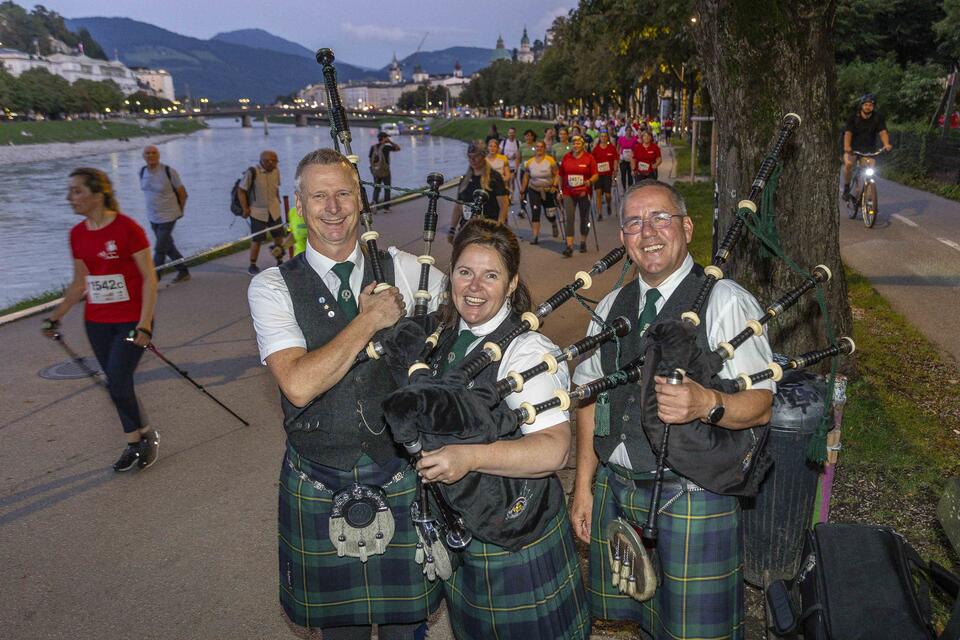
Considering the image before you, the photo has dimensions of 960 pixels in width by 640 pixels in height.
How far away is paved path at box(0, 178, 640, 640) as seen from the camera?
4043 millimetres

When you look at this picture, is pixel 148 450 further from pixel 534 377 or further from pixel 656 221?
pixel 656 221

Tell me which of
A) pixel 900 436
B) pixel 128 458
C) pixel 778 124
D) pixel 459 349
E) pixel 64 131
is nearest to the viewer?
pixel 459 349

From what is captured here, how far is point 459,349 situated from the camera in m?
2.59

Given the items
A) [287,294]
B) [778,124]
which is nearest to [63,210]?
[778,124]

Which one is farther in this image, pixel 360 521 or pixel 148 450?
pixel 148 450

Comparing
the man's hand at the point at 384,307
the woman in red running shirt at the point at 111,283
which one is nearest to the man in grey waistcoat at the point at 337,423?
the man's hand at the point at 384,307

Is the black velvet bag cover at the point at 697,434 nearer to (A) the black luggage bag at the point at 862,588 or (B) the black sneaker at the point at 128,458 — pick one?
(A) the black luggage bag at the point at 862,588

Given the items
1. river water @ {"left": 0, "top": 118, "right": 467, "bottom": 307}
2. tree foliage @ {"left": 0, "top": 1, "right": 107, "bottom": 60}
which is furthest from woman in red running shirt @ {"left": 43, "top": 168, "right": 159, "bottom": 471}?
tree foliage @ {"left": 0, "top": 1, "right": 107, "bottom": 60}

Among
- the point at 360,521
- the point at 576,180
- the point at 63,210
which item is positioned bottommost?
the point at 63,210

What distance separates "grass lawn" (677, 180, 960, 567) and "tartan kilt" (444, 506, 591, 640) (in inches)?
108

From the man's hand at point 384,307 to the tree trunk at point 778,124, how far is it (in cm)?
356

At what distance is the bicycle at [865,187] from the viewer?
1330 centimetres

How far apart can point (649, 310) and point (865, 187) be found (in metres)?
13.0

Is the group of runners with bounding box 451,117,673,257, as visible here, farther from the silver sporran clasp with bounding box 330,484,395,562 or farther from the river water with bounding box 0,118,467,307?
the silver sporran clasp with bounding box 330,484,395,562
